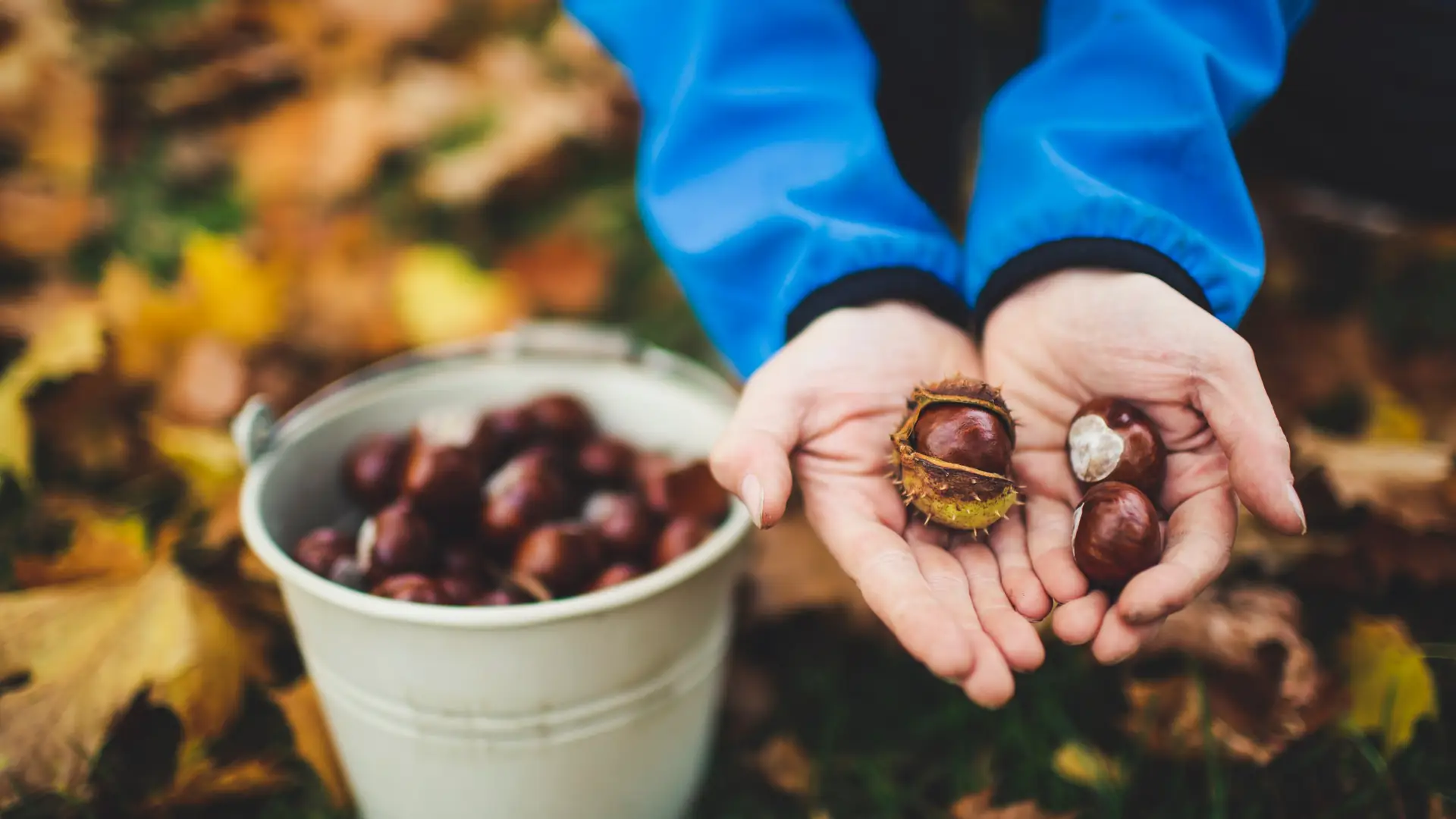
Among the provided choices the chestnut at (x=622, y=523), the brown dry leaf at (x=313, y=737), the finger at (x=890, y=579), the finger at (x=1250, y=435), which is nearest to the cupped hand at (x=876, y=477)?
the finger at (x=890, y=579)

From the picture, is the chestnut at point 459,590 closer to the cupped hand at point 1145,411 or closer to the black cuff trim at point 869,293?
the black cuff trim at point 869,293

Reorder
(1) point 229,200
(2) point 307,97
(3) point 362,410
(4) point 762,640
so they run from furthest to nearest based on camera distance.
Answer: (2) point 307,97 → (1) point 229,200 → (4) point 762,640 → (3) point 362,410

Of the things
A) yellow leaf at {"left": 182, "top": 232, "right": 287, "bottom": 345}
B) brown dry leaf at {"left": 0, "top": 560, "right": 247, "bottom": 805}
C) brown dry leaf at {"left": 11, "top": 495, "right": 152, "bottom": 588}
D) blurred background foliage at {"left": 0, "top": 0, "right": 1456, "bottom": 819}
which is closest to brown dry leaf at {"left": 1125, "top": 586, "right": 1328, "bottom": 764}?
blurred background foliage at {"left": 0, "top": 0, "right": 1456, "bottom": 819}

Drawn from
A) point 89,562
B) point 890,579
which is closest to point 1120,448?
point 890,579

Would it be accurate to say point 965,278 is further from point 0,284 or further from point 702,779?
point 0,284

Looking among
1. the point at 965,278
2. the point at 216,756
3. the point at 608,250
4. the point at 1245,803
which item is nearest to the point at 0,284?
the point at 608,250

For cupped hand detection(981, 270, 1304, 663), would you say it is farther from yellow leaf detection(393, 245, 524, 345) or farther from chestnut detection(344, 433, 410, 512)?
yellow leaf detection(393, 245, 524, 345)
